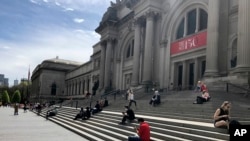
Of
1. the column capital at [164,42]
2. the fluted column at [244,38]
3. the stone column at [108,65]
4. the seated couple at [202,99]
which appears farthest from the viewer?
the stone column at [108,65]

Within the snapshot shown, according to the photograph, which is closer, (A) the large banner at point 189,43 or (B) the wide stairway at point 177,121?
(B) the wide stairway at point 177,121

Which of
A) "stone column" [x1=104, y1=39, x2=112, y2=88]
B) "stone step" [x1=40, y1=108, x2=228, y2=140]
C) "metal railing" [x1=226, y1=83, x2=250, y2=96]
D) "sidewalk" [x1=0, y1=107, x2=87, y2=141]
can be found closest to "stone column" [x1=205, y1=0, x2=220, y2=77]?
"metal railing" [x1=226, y1=83, x2=250, y2=96]

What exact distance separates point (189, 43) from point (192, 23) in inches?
74.0

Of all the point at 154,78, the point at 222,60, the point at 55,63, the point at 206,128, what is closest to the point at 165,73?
the point at 154,78

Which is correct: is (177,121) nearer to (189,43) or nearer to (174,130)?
(174,130)

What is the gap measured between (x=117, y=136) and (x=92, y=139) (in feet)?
4.27

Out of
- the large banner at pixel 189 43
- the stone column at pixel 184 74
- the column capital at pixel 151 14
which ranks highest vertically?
the column capital at pixel 151 14

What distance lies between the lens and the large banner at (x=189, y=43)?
22984 mm

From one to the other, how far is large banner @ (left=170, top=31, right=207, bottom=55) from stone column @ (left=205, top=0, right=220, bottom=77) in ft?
6.37

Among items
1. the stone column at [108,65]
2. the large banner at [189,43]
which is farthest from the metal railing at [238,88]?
the stone column at [108,65]

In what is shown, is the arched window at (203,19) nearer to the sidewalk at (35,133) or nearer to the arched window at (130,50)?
the arched window at (130,50)

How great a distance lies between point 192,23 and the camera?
25406 millimetres

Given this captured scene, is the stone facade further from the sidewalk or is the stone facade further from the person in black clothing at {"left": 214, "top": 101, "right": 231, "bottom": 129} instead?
the sidewalk

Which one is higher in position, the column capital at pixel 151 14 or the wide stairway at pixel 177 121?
the column capital at pixel 151 14
